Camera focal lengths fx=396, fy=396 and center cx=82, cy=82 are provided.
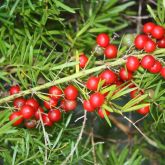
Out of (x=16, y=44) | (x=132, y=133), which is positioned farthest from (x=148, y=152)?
(x=16, y=44)

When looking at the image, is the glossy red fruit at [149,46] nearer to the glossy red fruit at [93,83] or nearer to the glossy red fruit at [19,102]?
the glossy red fruit at [93,83]

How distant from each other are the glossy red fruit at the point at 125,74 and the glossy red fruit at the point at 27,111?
0.25 m

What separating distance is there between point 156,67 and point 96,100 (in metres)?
0.17

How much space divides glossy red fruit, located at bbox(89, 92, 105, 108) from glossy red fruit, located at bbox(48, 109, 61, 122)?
0.15m

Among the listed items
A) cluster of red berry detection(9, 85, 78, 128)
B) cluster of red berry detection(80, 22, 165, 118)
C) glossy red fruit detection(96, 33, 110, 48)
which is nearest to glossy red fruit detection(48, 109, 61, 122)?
cluster of red berry detection(9, 85, 78, 128)

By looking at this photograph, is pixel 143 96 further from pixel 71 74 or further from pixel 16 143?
pixel 16 143

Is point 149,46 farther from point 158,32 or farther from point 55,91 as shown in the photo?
point 55,91

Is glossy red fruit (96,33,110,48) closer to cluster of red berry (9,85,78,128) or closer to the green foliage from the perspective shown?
the green foliage

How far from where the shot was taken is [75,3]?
1.28m

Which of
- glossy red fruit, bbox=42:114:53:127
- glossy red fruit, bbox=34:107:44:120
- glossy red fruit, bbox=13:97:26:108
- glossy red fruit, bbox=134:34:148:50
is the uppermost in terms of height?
glossy red fruit, bbox=134:34:148:50

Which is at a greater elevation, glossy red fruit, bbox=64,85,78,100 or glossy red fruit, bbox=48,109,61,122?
glossy red fruit, bbox=64,85,78,100

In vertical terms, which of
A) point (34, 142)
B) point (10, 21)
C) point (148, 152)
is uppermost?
point (10, 21)

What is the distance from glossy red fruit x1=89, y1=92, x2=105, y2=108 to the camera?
3.08 feet

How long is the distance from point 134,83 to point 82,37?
27 centimetres
